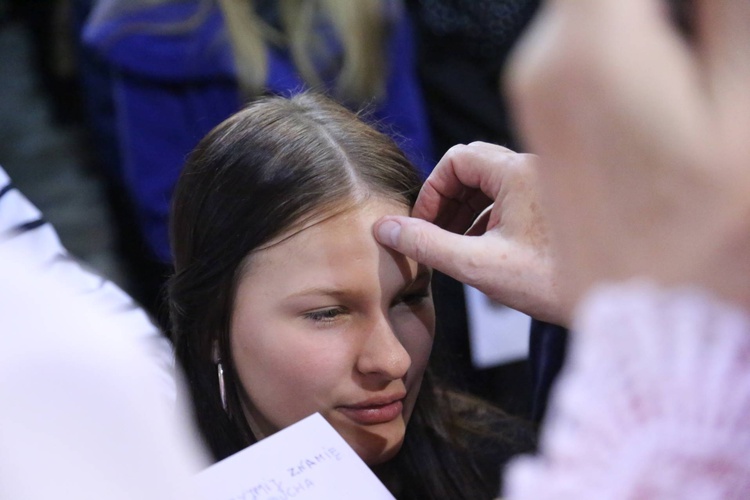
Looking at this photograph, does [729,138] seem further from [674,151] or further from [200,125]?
[200,125]

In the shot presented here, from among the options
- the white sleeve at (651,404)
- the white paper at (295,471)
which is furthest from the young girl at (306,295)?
the white sleeve at (651,404)

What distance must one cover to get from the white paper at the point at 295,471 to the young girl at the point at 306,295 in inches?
7.3

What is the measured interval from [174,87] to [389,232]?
2.44 ft

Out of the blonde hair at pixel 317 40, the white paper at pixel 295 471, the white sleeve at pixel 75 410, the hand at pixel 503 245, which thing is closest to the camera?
the white sleeve at pixel 75 410

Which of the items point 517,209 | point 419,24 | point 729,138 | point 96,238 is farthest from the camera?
point 96,238

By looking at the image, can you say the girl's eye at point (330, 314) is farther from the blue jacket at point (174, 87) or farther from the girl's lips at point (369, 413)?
the blue jacket at point (174, 87)

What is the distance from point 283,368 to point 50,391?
2.29 feet

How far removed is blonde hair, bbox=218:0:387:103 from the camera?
1.55 m

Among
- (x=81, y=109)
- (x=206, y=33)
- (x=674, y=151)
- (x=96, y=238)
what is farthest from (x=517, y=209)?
(x=81, y=109)

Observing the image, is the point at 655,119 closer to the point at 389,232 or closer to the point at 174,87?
the point at 389,232

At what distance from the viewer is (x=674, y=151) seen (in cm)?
32

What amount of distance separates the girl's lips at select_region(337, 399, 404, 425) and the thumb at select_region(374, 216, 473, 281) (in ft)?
0.53

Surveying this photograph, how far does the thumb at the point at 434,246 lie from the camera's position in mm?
985

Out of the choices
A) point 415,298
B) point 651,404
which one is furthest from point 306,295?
point 651,404
